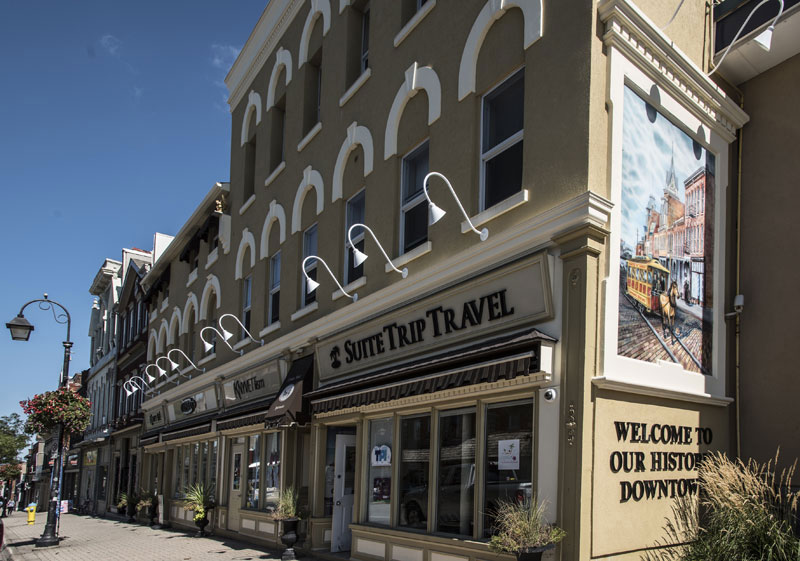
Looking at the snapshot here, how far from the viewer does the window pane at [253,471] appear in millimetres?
17359

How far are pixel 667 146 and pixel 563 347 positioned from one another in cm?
316

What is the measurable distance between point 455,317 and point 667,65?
4251 millimetres

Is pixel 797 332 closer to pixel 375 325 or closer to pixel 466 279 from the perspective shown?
pixel 466 279

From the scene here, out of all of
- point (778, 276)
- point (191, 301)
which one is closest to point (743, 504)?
point (778, 276)

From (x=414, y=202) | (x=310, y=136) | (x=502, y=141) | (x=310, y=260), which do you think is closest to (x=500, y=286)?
(x=502, y=141)

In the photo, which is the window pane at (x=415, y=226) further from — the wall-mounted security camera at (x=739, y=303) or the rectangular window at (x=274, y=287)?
the rectangular window at (x=274, y=287)

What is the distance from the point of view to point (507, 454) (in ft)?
29.2

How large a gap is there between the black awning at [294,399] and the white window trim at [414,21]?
646 centimetres

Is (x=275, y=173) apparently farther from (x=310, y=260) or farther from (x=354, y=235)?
(x=354, y=235)

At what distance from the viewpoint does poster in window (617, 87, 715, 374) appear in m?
8.45

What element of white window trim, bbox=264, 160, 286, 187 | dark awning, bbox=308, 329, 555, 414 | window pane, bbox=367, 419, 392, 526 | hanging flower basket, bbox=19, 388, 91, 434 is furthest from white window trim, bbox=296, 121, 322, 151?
hanging flower basket, bbox=19, 388, 91, 434

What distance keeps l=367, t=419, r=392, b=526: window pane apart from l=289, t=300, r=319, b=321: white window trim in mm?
3516

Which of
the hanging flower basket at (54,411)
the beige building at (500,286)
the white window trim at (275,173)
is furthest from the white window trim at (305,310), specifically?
the hanging flower basket at (54,411)

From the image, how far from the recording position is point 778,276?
376 inches
